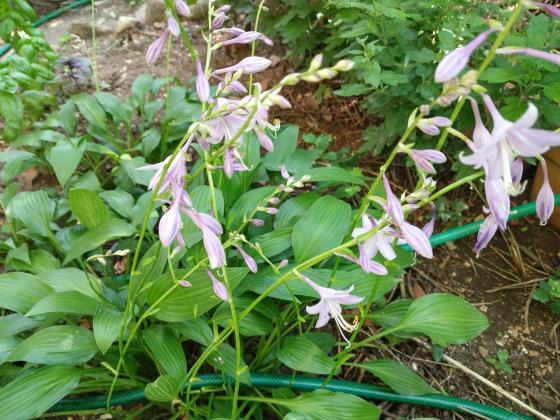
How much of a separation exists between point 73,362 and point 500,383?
5.56 feet

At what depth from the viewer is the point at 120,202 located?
7.19 feet

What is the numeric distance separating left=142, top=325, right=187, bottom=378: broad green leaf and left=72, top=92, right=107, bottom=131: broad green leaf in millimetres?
1506

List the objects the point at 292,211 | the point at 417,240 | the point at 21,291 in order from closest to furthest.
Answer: the point at 417,240 < the point at 21,291 < the point at 292,211

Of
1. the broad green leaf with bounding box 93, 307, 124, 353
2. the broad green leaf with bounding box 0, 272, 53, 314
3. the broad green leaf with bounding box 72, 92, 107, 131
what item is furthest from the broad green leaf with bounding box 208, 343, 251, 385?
the broad green leaf with bounding box 72, 92, 107, 131

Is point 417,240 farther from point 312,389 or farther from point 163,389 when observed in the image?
point 312,389

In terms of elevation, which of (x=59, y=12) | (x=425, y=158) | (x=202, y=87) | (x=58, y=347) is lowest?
(x=58, y=347)

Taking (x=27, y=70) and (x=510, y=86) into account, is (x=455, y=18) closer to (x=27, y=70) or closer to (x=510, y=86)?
(x=510, y=86)

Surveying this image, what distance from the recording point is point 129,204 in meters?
2.20

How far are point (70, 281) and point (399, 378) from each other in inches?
49.7

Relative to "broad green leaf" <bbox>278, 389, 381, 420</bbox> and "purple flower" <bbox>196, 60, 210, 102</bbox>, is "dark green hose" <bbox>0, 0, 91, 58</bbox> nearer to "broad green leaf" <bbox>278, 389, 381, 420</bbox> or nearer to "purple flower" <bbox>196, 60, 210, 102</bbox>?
"purple flower" <bbox>196, 60, 210, 102</bbox>

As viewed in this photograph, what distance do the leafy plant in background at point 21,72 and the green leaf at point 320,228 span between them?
167 centimetres

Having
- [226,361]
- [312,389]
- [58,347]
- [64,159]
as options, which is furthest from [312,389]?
[64,159]

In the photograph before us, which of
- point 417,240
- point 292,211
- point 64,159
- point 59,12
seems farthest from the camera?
point 59,12

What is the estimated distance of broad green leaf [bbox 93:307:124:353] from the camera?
1477mm
